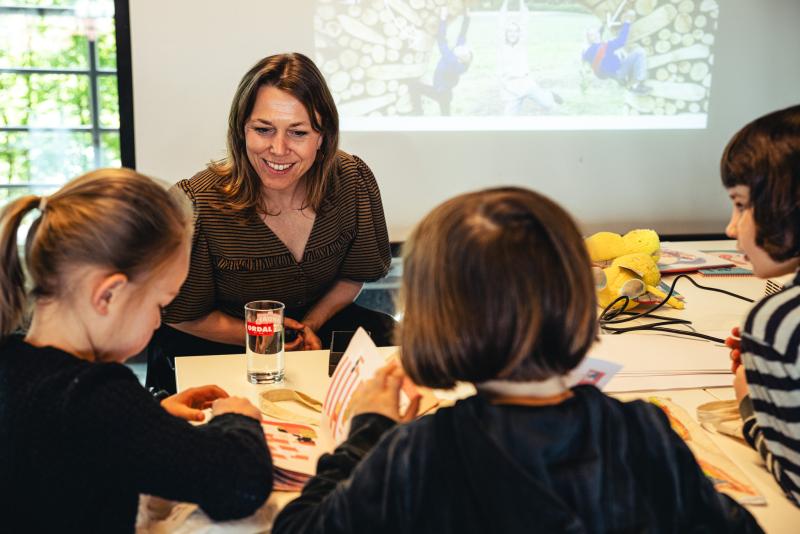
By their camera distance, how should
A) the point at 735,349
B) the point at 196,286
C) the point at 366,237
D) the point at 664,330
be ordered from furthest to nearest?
the point at 366,237, the point at 196,286, the point at 664,330, the point at 735,349

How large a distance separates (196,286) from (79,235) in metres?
0.91

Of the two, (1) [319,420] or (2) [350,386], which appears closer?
(2) [350,386]

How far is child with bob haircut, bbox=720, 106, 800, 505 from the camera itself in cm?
110

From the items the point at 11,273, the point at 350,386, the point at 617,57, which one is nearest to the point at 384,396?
the point at 350,386

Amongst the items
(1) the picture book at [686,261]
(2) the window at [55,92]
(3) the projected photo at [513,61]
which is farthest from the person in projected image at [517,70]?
(2) the window at [55,92]

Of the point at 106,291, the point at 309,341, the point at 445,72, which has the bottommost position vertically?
the point at 309,341

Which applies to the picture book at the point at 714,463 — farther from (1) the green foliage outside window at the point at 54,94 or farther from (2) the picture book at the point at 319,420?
(1) the green foliage outside window at the point at 54,94

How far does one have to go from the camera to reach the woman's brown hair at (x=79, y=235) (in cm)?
101

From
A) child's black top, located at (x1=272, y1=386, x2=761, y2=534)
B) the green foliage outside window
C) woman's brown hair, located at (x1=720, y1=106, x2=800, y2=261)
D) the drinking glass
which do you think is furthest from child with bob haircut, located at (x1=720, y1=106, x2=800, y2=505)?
the green foliage outside window

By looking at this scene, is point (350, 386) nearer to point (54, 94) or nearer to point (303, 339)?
point (303, 339)

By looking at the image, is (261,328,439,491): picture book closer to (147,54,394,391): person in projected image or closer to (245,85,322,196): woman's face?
(147,54,394,391): person in projected image

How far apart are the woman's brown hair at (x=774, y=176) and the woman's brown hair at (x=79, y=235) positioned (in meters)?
0.83

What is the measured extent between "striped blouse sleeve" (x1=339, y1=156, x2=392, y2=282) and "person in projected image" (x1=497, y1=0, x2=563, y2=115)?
111 centimetres

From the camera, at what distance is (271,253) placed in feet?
6.48
